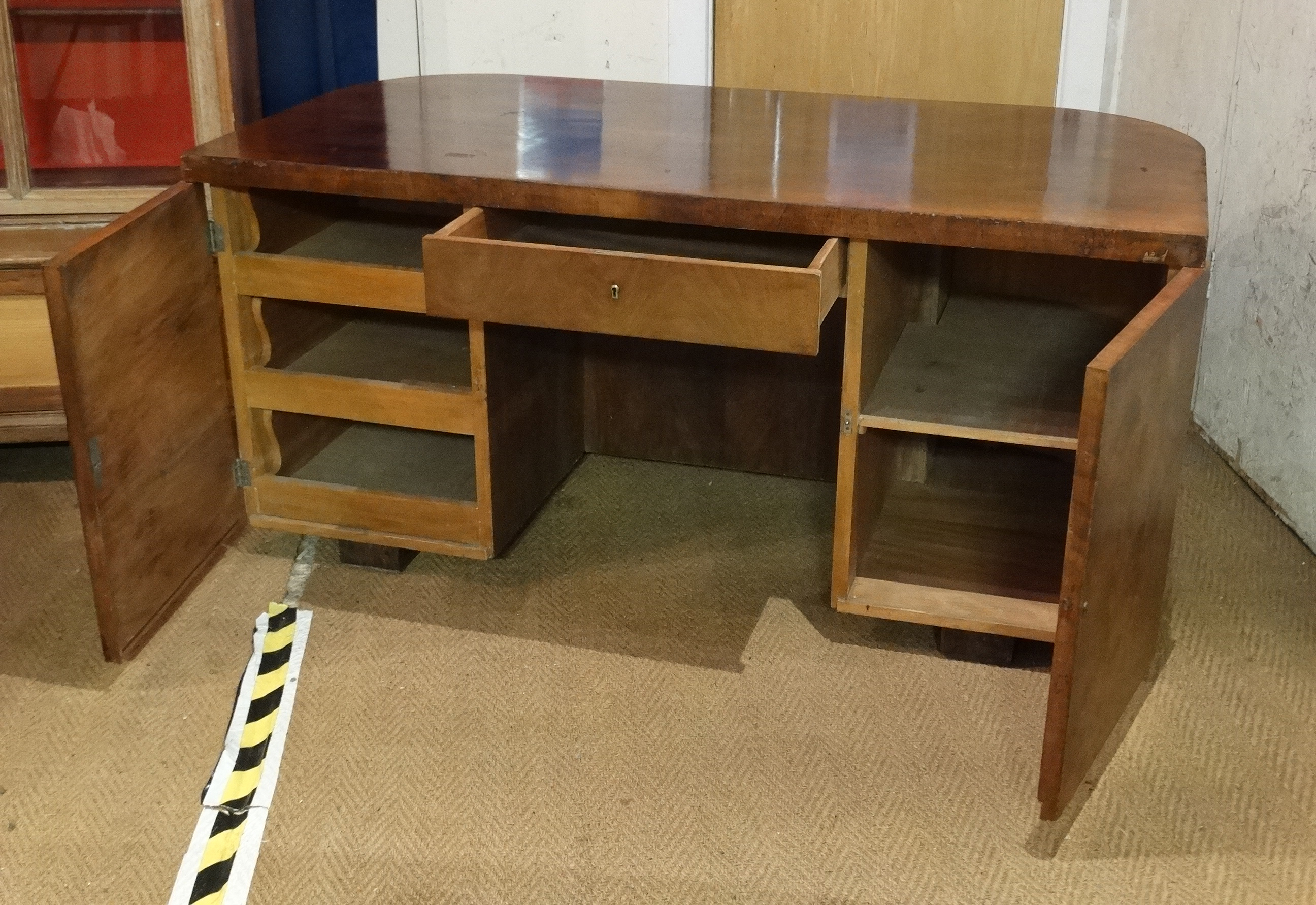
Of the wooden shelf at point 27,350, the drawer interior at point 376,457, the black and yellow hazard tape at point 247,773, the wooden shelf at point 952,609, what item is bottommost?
the black and yellow hazard tape at point 247,773

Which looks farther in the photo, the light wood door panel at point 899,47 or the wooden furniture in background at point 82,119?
the light wood door panel at point 899,47

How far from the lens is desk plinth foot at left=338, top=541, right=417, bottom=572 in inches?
83.1

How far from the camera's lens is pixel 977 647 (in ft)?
6.26

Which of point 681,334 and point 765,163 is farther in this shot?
point 765,163

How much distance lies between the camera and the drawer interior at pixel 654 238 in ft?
6.13

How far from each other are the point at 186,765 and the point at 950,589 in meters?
1.00

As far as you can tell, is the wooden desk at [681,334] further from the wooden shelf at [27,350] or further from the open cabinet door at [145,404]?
the wooden shelf at [27,350]

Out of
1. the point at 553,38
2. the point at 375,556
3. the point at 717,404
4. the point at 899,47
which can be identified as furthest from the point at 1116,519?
the point at 553,38

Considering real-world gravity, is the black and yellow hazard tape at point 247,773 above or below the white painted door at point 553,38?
below

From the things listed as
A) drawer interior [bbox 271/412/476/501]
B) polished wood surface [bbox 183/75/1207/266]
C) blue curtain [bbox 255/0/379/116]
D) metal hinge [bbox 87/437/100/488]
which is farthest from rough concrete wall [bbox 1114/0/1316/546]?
metal hinge [bbox 87/437/100/488]

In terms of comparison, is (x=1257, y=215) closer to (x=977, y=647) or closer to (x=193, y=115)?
(x=977, y=647)

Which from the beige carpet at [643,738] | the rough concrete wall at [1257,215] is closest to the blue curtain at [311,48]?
the beige carpet at [643,738]

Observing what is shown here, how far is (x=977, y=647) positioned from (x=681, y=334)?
0.64 m

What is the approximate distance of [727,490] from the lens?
94.0 inches
